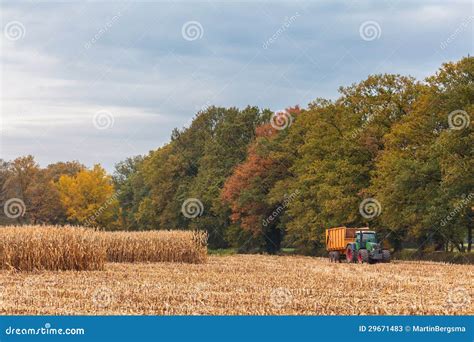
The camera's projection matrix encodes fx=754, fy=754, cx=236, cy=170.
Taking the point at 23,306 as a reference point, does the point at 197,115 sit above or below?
above

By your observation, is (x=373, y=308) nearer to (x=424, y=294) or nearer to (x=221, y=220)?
(x=424, y=294)

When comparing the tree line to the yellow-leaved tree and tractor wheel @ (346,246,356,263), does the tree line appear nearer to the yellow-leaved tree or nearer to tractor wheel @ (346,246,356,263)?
the yellow-leaved tree

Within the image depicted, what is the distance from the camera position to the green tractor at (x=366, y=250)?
4034 cm

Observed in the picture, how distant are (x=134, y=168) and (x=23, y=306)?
12301cm

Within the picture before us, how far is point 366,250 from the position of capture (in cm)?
4078

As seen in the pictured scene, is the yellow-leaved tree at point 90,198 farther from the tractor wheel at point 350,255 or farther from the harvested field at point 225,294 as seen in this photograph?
the harvested field at point 225,294

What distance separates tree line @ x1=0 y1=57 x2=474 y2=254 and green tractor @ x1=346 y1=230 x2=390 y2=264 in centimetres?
513

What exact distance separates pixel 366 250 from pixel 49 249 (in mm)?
17710

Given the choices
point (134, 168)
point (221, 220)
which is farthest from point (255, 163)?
point (134, 168)

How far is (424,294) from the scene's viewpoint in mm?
21422

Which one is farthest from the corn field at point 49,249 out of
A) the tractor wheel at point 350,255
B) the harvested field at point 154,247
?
the tractor wheel at point 350,255

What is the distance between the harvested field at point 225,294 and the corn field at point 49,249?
1.09m

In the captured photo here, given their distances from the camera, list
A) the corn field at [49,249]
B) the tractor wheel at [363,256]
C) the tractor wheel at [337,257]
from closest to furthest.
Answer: the corn field at [49,249] < the tractor wheel at [363,256] < the tractor wheel at [337,257]

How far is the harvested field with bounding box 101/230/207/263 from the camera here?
137 feet
